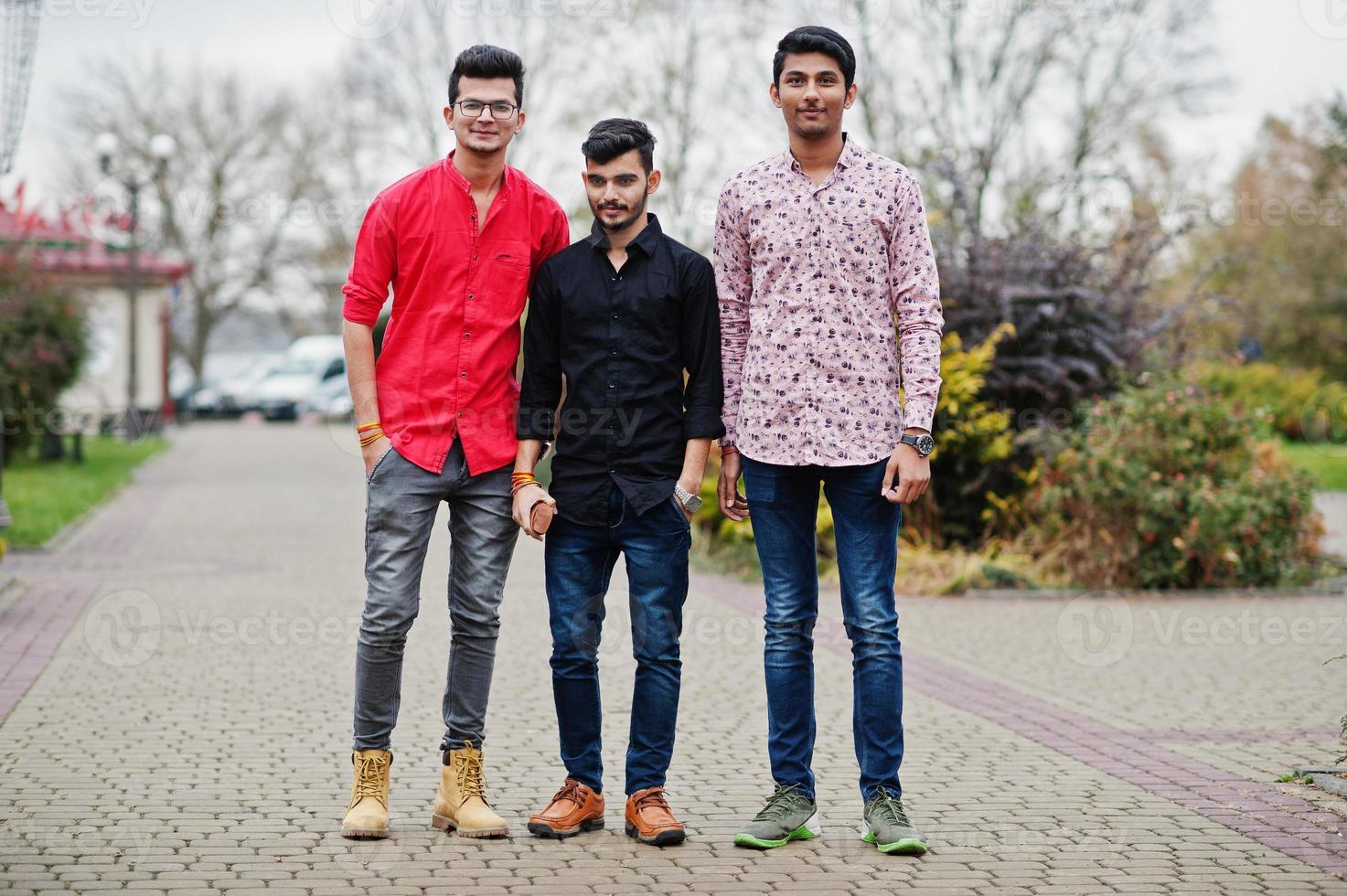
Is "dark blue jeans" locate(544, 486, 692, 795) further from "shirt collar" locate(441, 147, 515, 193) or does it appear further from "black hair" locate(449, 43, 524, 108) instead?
"black hair" locate(449, 43, 524, 108)

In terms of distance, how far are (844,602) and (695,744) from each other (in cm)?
156

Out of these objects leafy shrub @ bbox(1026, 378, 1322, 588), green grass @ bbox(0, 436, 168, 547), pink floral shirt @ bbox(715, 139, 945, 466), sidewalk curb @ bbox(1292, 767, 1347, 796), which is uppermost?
pink floral shirt @ bbox(715, 139, 945, 466)

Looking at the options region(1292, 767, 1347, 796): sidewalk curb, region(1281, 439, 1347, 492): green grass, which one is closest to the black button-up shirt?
region(1292, 767, 1347, 796): sidewalk curb

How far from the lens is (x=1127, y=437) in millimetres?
10281

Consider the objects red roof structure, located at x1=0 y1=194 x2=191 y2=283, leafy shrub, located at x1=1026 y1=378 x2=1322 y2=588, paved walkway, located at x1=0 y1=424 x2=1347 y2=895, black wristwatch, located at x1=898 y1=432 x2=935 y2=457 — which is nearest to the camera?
paved walkway, located at x1=0 y1=424 x2=1347 y2=895

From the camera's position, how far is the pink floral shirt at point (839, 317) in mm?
4000

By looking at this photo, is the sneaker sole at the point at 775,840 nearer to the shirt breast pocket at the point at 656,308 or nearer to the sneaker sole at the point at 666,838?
the sneaker sole at the point at 666,838

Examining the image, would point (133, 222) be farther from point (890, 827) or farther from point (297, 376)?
point (890, 827)

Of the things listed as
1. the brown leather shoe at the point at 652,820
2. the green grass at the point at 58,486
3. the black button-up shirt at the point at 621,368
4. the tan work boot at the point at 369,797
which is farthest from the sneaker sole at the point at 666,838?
the green grass at the point at 58,486

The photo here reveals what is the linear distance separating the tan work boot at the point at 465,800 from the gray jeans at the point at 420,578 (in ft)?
0.15

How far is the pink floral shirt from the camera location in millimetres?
4000

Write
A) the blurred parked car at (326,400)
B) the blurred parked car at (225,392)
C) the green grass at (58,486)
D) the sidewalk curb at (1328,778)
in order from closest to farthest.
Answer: the sidewalk curb at (1328,778) → the green grass at (58,486) → the blurred parked car at (326,400) → the blurred parked car at (225,392)

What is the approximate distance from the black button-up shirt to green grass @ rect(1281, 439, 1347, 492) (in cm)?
1568

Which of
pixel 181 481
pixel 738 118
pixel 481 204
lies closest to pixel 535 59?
pixel 738 118
